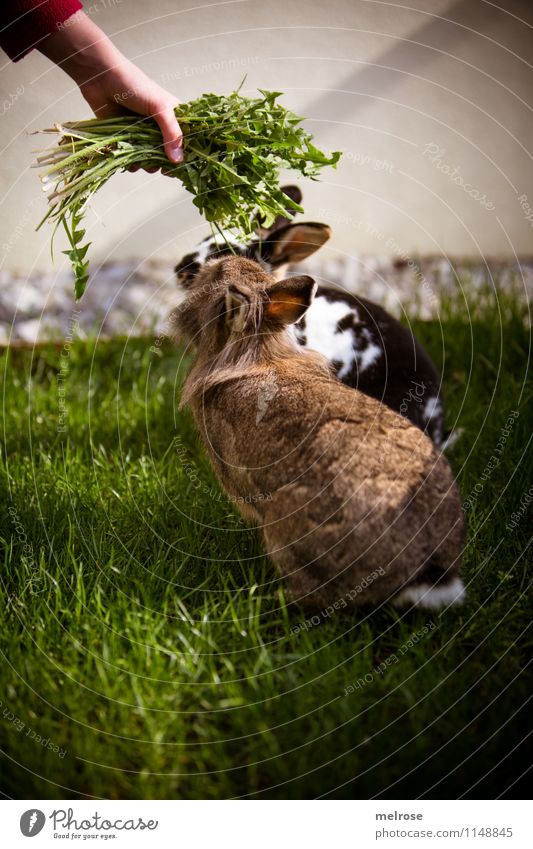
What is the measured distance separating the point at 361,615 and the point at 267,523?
1.53 ft

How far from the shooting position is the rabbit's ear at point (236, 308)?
280 centimetres

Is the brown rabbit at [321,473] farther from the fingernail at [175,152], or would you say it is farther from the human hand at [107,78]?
the human hand at [107,78]

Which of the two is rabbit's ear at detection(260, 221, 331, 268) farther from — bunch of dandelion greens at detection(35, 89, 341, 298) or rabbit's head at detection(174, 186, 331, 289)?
bunch of dandelion greens at detection(35, 89, 341, 298)

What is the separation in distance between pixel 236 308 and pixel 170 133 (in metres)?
0.74

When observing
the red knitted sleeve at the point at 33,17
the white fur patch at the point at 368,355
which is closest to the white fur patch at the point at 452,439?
the white fur patch at the point at 368,355

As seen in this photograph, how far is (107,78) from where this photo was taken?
297 cm

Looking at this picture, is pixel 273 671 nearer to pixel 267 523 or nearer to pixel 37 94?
pixel 267 523

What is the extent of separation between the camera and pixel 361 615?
8.57 ft

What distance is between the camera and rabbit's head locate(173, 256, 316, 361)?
280 cm

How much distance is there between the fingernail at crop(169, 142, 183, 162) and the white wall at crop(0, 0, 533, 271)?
1.97m

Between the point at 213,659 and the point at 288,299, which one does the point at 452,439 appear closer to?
the point at 288,299

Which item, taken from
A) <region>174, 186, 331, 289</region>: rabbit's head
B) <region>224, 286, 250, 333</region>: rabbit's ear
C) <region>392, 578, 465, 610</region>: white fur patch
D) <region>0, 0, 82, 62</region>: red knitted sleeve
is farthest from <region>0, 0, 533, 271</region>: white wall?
<region>392, 578, 465, 610</region>: white fur patch

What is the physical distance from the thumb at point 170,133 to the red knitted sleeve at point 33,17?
587 millimetres
